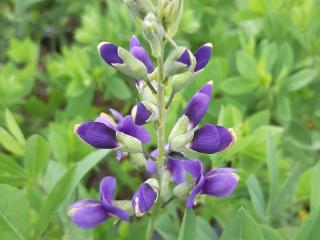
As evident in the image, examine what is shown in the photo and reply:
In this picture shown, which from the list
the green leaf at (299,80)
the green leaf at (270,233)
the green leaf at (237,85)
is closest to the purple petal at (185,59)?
the green leaf at (270,233)

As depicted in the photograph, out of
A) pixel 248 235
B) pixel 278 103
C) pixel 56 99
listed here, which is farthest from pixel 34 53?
pixel 248 235

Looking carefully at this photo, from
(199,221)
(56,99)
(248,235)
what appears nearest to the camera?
(248,235)

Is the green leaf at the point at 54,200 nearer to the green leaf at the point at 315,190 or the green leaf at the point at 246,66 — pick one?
the green leaf at the point at 315,190

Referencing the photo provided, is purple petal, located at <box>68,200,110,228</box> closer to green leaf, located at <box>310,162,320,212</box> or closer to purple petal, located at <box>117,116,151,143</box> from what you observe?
purple petal, located at <box>117,116,151,143</box>

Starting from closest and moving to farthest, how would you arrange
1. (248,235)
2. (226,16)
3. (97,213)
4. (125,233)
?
1. (248,235)
2. (97,213)
3. (125,233)
4. (226,16)

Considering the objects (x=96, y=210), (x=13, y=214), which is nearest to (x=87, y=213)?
(x=96, y=210)

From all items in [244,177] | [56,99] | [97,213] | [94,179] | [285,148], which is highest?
[97,213]

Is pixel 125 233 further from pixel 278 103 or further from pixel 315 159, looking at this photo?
pixel 315 159

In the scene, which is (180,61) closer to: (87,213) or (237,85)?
(87,213)

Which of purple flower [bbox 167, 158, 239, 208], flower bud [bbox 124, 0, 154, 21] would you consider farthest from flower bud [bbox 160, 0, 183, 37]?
purple flower [bbox 167, 158, 239, 208]
